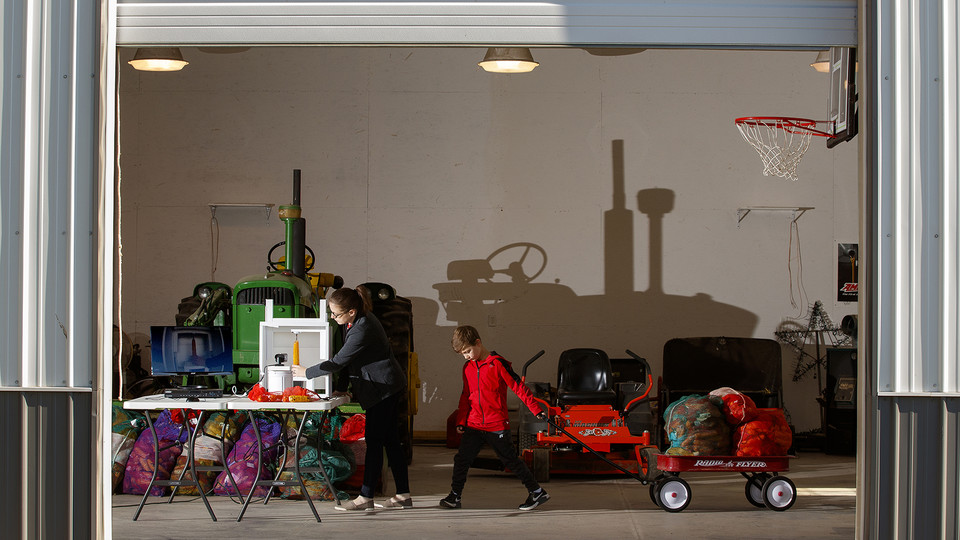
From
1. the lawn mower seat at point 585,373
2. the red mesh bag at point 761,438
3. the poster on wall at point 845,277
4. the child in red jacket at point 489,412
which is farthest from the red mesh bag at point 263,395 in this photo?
the poster on wall at point 845,277

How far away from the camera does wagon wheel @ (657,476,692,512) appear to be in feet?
23.9

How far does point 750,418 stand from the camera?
24.1 feet

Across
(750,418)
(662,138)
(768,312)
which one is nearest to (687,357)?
(768,312)

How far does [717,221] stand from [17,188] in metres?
7.94

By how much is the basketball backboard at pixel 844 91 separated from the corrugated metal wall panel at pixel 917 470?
1.33 meters

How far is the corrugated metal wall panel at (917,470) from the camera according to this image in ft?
15.6

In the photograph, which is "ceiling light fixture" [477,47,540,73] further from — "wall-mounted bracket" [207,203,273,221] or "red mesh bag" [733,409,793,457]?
"red mesh bag" [733,409,793,457]

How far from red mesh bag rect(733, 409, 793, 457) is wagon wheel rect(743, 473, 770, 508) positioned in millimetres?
280

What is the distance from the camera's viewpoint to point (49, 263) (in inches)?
190

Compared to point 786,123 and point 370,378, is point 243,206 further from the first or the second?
point 786,123

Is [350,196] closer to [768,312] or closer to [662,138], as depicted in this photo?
[662,138]

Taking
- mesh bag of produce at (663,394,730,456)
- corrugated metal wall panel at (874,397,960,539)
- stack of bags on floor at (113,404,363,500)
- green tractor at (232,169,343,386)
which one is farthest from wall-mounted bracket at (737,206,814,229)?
corrugated metal wall panel at (874,397,960,539)

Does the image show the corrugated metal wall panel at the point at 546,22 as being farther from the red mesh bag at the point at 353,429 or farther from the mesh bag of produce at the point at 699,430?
the red mesh bag at the point at 353,429

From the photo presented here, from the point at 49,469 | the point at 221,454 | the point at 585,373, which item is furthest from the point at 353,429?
the point at 49,469
